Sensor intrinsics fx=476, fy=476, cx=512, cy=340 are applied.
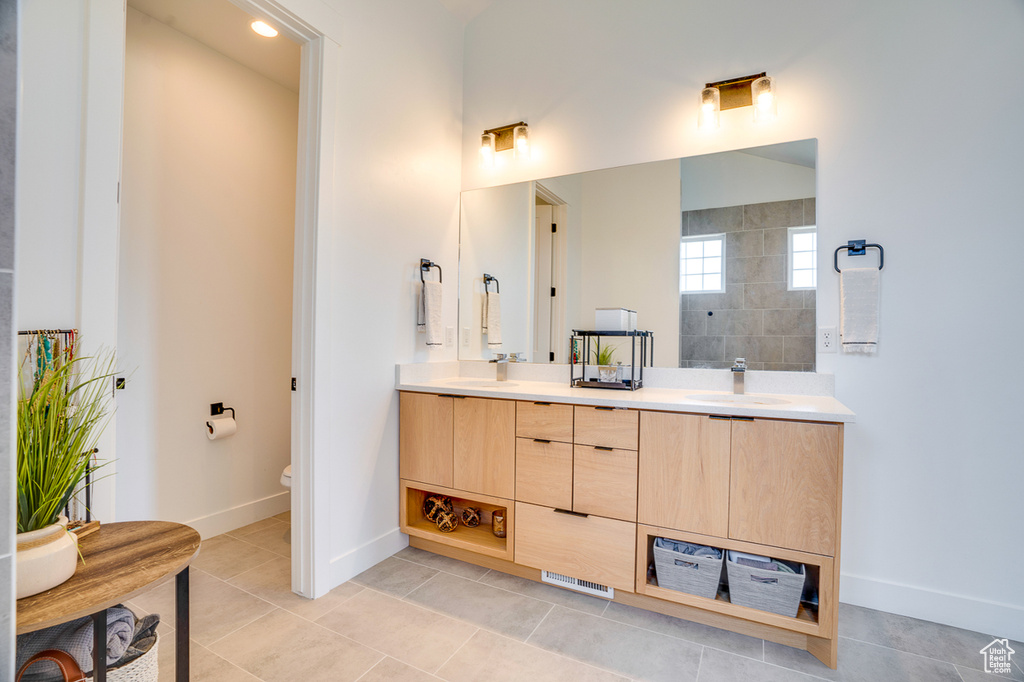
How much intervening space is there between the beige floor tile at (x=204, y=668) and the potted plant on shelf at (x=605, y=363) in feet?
6.10

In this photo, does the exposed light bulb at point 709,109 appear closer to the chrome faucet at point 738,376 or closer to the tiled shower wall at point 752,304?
the tiled shower wall at point 752,304

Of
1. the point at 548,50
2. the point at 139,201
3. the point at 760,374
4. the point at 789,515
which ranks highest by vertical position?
the point at 548,50

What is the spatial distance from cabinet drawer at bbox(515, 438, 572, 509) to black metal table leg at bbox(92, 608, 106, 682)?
146 cm

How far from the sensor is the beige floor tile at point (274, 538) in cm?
251

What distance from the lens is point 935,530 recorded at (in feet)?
6.27

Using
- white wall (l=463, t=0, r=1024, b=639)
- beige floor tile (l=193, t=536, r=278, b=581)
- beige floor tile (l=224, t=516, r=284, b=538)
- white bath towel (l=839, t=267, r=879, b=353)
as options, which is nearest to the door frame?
beige floor tile (l=193, t=536, r=278, b=581)

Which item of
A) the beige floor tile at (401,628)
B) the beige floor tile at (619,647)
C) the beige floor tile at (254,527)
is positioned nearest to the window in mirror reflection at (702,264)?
the beige floor tile at (619,647)

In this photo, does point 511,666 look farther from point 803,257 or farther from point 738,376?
point 803,257

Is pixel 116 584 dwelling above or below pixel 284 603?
above

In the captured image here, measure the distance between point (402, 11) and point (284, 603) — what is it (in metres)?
2.89

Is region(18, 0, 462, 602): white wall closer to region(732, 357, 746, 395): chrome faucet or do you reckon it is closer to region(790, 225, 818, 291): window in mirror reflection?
region(732, 357, 746, 395): chrome faucet

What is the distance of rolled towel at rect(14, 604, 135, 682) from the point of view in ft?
3.14

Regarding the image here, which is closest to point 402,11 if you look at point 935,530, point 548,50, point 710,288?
point 548,50

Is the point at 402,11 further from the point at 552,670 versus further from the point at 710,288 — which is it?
the point at 552,670
